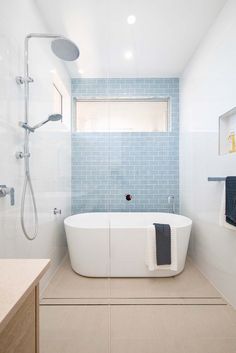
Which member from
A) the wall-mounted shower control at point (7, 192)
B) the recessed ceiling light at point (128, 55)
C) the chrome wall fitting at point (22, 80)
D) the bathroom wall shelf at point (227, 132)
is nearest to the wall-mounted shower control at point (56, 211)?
the wall-mounted shower control at point (7, 192)

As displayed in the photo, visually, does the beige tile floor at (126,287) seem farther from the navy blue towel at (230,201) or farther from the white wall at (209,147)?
the navy blue towel at (230,201)

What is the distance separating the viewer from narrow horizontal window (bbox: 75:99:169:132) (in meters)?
2.38

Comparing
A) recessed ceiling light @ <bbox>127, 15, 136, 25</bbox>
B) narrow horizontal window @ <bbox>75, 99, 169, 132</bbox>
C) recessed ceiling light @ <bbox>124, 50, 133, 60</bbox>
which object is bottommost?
narrow horizontal window @ <bbox>75, 99, 169, 132</bbox>

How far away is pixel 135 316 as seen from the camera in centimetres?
169

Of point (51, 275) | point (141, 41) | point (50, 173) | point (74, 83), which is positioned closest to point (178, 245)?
point (51, 275)

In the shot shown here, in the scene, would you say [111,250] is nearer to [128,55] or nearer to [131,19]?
[128,55]

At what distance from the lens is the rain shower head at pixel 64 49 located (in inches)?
74.3

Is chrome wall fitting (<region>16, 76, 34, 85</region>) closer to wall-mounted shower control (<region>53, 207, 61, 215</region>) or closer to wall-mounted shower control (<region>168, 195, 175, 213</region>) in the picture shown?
wall-mounted shower control (<region>53, 207, 61, 215</region>)

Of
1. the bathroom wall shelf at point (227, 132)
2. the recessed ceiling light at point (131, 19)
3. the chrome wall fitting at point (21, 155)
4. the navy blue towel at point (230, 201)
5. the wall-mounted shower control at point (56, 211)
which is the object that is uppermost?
the recessed ceiling light at point (131, 19)

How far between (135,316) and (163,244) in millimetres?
748

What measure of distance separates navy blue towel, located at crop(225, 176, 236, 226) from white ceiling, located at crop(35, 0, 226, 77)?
5.46ft

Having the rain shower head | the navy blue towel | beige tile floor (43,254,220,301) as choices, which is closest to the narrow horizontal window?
the rain shower head

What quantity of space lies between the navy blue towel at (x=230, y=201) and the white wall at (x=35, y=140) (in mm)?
1691

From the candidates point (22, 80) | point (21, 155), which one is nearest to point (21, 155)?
point (21, 155)
